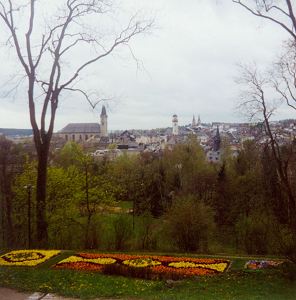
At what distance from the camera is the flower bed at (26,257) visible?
15711mm

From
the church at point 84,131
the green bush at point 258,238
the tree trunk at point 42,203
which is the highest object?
the church at point 84,131

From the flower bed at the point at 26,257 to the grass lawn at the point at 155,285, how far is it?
1.31 metres

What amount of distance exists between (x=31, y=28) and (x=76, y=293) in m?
12.4

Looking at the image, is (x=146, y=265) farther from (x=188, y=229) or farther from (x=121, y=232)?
(x=188, y=229)

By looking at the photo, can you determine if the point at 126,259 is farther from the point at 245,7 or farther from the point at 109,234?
the point at 245,7

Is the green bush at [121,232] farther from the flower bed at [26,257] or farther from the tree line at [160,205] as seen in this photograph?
the flower bed at [26,257]

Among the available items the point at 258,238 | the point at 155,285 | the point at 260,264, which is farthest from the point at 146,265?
the point at 258,238

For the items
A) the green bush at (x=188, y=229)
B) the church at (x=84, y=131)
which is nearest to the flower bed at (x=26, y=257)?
the green bush at (x=188, y=229)

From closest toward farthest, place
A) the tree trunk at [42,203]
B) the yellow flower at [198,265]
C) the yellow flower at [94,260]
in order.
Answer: the yellow flower at [198,265]
the yellow flower at [94,260]
the tree trunk at [42,203]

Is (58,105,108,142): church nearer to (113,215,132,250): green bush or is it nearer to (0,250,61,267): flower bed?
(113,215,132,250): green bush

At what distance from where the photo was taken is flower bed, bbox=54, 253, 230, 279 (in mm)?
13797

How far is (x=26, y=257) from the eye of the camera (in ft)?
53.9

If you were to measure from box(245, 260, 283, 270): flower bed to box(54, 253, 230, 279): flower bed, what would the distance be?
2.24 ft

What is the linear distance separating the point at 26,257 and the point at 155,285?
5.75m
